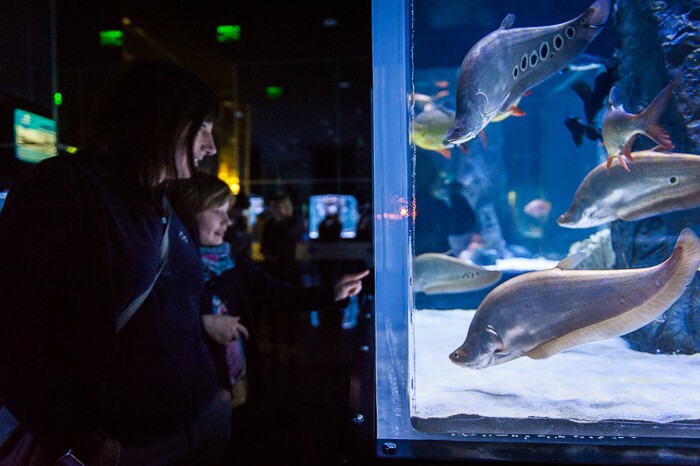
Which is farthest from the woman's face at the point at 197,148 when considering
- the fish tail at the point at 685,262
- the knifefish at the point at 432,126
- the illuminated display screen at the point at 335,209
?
the illuminated display screen at the point at 335,209

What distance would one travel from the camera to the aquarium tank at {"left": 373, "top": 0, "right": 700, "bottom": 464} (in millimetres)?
876

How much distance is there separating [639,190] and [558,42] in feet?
1.36

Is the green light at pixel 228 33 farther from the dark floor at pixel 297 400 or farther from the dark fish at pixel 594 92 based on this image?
the dark fish at pixel 594 92

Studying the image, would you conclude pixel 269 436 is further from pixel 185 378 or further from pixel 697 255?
pixel 697 255

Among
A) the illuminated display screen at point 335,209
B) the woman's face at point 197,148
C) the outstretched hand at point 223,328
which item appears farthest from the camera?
the illuminated display screen at point 335,209

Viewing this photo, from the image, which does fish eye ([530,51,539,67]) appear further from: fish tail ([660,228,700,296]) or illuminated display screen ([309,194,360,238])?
illuminated display screen ([309,194,360,238])

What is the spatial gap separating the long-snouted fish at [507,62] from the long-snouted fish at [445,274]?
37.8 inches

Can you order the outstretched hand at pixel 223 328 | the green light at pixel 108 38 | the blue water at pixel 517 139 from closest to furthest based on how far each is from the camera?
the blue water at pixel 517 139, the outstretched hand at pixel 223 328, the green light at pixel 108 38

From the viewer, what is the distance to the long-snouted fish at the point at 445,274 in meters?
1.83

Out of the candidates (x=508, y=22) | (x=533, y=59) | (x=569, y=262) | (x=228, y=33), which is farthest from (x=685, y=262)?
(x=228, y=33)

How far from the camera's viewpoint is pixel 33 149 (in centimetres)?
165

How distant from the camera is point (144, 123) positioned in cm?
113

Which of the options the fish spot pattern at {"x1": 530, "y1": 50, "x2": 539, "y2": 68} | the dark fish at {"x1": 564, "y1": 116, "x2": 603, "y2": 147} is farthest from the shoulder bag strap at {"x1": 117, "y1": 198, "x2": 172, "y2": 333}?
the dark fish at {"x1": 564, "y1": 116, "x2": 603, "y2": 147}

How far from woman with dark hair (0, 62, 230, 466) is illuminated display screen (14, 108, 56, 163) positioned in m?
0.62
